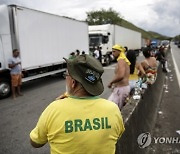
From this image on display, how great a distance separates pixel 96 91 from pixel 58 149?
47 cm

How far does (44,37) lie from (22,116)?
6102 mm

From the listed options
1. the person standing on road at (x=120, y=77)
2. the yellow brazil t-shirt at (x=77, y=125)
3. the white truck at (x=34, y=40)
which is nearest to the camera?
the yellow brazil t-shirt at (x=77, y=125)

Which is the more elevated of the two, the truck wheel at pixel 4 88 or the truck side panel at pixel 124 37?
the truck side panel at pixel 124 37

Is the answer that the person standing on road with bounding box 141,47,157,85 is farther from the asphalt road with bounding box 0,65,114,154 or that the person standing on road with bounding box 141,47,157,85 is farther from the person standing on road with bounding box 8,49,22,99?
the person standing on road with bounding box 8,49,22,99

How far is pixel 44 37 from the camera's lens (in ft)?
43.0

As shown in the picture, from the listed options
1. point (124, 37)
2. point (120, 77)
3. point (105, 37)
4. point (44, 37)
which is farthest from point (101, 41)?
point (120, 77)

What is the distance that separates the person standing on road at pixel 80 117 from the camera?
6.21ft

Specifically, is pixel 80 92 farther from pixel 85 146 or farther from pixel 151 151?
pixel 151 151

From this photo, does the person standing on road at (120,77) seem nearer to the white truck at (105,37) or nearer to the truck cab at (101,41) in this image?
the truck cab at (101,41)

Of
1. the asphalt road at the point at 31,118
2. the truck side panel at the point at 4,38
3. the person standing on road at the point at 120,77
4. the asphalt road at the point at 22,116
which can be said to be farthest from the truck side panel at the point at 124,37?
the person standing on road at the point at 120,77

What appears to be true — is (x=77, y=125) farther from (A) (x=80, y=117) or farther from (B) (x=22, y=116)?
(B) (x=22, y=116)

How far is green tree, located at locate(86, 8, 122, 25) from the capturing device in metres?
73.8

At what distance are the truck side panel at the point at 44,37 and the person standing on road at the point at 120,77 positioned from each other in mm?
6540

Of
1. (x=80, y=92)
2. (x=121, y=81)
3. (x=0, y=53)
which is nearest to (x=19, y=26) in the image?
(x=0, y=53)
